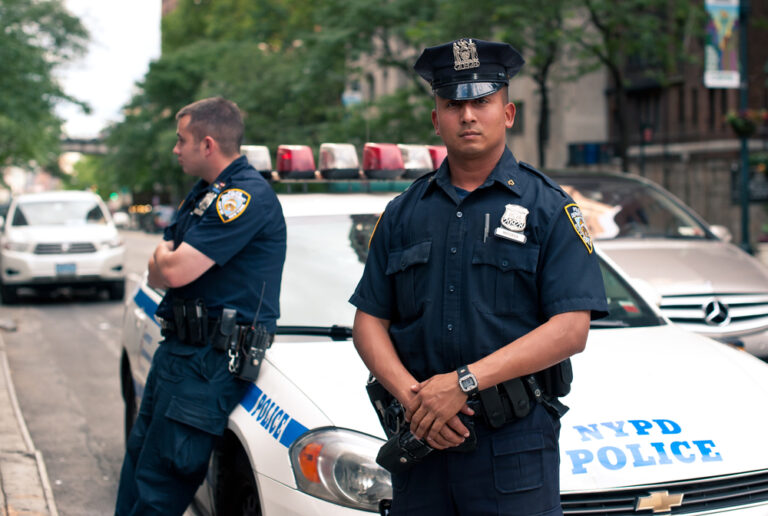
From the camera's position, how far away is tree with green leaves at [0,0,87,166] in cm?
2159

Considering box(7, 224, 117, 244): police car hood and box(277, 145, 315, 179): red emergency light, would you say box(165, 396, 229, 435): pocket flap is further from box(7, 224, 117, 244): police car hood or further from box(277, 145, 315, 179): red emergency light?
box(7, 224, 117, 244): police car hood

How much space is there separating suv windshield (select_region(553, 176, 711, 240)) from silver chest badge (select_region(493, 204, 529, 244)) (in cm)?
537


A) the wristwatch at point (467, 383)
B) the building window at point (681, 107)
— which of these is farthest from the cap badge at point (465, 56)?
the building window at point (681, 107)

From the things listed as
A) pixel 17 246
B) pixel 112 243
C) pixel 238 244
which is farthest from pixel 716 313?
pixel 17 246

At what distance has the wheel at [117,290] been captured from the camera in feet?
52.3

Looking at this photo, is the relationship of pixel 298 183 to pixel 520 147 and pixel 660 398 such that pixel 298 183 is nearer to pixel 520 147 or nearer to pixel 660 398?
pixel 660 398

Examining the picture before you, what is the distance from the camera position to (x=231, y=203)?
3.60 meters

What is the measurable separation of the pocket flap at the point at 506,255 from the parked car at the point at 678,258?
4325 millimetres

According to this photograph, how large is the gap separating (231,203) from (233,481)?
41.3 inches

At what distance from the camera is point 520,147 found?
132ft

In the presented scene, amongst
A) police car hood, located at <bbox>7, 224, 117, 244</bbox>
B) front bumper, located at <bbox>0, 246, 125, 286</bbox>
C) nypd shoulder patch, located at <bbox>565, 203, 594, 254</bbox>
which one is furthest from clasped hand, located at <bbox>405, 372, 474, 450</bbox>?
police car hood, located at <bbox>7, 224, 117, 244</bbox>

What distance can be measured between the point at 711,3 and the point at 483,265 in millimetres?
15081

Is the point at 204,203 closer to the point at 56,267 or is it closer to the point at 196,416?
the point at 196,416

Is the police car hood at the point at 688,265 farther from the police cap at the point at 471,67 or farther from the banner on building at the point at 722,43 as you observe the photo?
the banner on building at the point at 722,43
